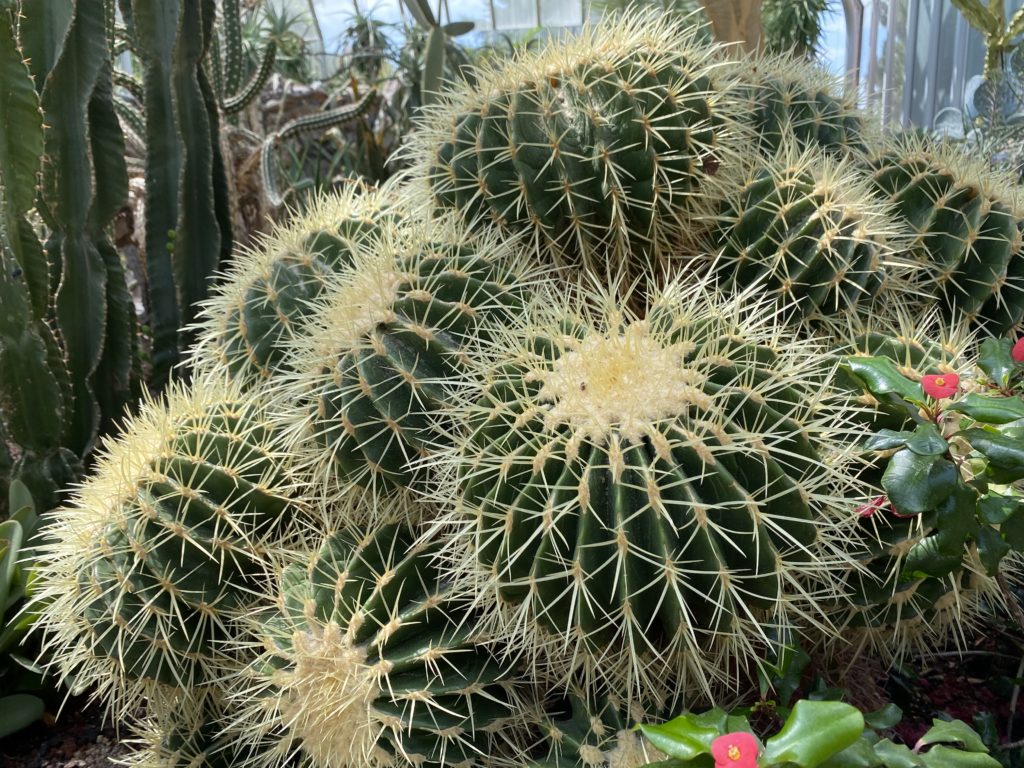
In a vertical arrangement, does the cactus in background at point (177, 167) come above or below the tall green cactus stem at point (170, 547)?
above

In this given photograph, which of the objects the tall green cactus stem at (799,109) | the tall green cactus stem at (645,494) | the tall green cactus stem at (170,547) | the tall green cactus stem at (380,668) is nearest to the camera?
the tall green cactus stem at (645,494)

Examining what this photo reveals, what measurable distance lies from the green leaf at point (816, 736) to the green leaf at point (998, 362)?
704mm

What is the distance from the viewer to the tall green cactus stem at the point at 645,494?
3.96 feet

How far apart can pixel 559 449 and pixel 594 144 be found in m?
0.82

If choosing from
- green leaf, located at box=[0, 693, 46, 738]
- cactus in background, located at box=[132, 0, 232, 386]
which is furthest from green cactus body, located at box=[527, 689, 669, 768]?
cactus in background, located at box=[132, 0, 232, 386]

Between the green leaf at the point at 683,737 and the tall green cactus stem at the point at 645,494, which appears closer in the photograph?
the green leaf at the point at 683,737

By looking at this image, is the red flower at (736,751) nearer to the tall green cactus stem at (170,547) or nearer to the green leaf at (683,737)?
the green leaf at (683,737)

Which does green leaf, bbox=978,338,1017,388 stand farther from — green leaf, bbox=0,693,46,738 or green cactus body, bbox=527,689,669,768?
green leaf, bbox=0,693,46,738

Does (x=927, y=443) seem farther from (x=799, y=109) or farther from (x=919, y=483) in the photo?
(x=799, y=109)

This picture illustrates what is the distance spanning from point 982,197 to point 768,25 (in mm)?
11437

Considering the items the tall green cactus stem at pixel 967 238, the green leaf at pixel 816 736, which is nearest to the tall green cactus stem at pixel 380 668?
the green leaf at pixel 816 736

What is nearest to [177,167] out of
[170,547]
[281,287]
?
[281,287]

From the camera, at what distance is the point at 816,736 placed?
3.43 ft

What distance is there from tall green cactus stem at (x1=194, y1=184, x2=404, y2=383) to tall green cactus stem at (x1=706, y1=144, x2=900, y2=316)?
0.86m
